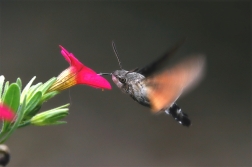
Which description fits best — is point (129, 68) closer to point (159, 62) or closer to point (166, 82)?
point (159, 62)

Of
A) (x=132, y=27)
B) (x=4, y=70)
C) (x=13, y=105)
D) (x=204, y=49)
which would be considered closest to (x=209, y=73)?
(x=204, y=49)

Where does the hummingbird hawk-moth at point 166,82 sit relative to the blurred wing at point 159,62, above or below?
below

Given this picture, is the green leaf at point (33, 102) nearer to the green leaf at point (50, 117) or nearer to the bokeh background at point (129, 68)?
the green leaf at point (50, 117)

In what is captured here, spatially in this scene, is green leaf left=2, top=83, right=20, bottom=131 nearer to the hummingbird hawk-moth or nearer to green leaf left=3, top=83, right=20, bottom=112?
green leaf left=3, top=83, right=20, bottom=112

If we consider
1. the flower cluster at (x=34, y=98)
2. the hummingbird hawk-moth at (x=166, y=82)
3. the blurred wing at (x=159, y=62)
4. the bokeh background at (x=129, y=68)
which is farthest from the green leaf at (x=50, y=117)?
the bokeh background at (x=129, y=68)

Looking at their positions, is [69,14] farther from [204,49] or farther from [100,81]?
[100,81]

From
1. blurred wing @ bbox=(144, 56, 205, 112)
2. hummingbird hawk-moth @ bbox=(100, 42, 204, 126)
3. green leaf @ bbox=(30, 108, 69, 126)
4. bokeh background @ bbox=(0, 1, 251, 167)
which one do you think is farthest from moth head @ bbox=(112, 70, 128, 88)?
bokeh background @ bbox=(0, 1, 251, 167)

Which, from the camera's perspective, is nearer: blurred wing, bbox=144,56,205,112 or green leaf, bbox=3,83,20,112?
green leaf, bbox=3,83,20,112
